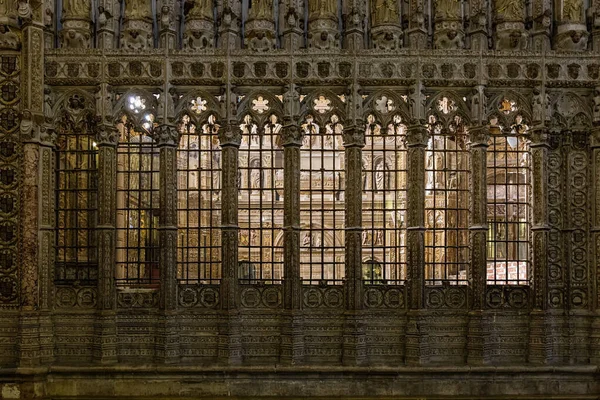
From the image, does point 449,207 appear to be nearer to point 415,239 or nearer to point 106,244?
point 415,239

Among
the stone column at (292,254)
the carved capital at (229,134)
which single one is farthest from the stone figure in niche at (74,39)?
the stone column at (292,254)

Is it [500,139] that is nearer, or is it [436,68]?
[436,68]

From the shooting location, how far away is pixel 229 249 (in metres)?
14.0

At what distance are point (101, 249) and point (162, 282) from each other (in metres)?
1.41

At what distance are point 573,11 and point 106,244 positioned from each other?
10775mm

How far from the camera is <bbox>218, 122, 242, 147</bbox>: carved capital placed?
46.3 feet

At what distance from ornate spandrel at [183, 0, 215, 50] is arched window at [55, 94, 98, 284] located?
2530mm

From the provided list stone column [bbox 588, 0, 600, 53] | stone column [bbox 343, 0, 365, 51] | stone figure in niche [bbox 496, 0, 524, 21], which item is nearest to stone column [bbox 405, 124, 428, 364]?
stone column [bbox 343, 0, 365, 51]

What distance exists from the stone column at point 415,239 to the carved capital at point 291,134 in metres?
2.27

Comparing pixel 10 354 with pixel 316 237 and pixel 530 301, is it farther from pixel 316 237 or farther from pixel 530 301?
pixel 316 237

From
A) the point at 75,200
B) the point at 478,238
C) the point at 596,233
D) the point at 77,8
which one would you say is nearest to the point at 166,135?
the point at 75,200

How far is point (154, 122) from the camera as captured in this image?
14.2 meters

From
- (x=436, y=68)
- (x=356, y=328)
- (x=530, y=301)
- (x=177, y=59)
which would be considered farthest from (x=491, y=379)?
(x=177, y=59)

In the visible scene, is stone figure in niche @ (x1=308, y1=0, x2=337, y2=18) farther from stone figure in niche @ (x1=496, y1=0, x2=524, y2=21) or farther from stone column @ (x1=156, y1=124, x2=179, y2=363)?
stone column @ (x1=156, y1=124, x2=179, y2=363)
